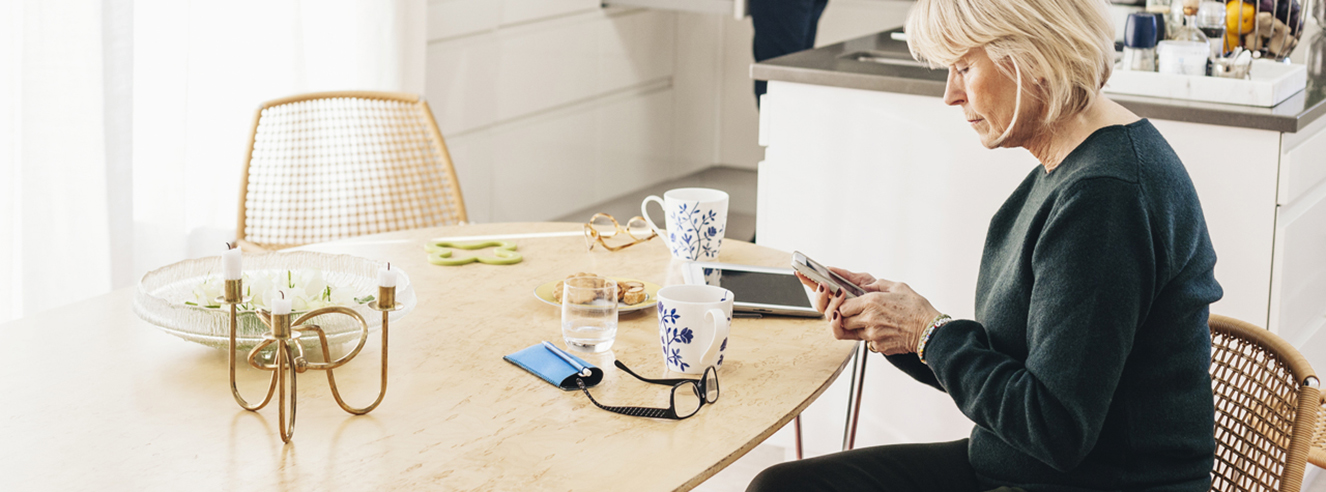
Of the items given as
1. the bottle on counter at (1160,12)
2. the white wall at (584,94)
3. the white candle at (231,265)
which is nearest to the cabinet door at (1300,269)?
the bottle on counter at (1160,12)

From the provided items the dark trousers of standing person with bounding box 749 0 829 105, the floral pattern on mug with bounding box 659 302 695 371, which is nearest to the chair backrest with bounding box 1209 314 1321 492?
the floral pattern on mug with bounding box 659 302 695 371

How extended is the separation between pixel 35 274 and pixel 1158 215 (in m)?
2.15

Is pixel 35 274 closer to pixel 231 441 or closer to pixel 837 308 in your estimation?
pixel 231 441

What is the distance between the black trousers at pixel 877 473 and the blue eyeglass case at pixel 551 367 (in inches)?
11.0

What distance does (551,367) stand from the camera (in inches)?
50.0

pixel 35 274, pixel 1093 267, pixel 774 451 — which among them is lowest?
pixel 774 451

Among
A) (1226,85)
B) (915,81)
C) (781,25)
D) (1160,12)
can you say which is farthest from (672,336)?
(781,25)

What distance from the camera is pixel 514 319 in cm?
147

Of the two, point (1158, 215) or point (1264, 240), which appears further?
point (1264, 240)

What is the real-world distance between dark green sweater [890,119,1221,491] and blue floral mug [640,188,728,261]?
0.49 m

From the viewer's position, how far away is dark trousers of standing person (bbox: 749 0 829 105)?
4141 mm

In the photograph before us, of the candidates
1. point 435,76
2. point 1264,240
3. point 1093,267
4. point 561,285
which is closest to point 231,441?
point 561,285

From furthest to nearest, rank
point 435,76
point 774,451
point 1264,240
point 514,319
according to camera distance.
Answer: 1. point 435,76
2. point 774,451
3. point 1264,240
4. point 514,319

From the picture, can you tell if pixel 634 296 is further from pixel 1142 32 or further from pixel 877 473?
pixel 1142 32
